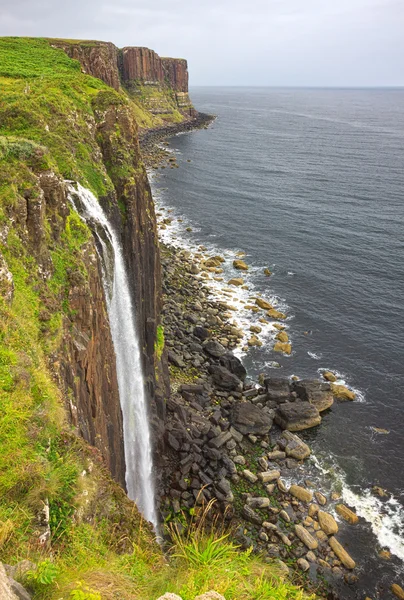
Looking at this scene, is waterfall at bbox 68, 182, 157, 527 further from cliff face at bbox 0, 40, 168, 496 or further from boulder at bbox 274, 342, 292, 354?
boulder at bbox 274, 342, 292, 354

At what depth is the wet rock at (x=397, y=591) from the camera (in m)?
24.0

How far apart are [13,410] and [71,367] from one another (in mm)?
5489

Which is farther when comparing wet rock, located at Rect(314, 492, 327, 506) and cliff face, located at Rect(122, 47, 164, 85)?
cliff face, located at Rect(122, 47, 164, 85)

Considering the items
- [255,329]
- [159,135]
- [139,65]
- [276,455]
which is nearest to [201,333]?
[255,329]

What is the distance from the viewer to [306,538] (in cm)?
2628

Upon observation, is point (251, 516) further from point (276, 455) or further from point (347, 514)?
point (347, 514)

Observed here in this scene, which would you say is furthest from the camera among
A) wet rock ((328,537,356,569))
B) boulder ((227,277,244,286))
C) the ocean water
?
boulder ((227,277,244,286))

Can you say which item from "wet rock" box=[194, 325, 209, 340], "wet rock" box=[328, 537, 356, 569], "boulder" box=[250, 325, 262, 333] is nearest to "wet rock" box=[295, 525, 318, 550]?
"wet rock" box=[328, 537, 356, 569]

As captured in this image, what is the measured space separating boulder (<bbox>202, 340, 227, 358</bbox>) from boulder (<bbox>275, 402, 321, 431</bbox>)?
28.4 feet

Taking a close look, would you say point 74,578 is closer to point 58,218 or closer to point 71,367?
point 71,367

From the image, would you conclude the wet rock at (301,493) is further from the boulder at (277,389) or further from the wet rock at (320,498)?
the boulder at (277,389)

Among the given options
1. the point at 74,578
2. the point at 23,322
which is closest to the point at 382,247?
the point at 23,322

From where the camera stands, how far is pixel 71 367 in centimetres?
1535

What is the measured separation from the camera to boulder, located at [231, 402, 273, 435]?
1340 inches
